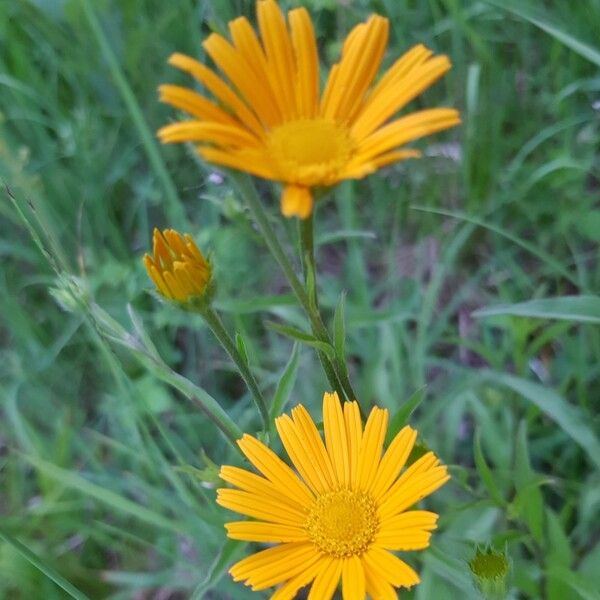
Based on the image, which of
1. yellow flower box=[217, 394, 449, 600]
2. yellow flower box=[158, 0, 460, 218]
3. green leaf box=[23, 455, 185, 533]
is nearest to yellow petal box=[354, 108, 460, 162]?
yellow flower box=[158, 0, 460, 218]

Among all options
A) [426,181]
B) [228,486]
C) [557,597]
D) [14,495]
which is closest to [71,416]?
[14,495]

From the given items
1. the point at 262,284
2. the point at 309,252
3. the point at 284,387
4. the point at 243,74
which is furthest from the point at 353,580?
the point at 262,284

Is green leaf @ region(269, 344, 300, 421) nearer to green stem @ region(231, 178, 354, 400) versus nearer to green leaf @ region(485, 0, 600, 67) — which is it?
green stem @ region(231, 178, 354, 400)

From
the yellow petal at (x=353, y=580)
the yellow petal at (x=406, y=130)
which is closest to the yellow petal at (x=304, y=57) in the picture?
the yellow petal at (x=406, y=130)

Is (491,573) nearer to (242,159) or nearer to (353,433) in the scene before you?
(353,433)

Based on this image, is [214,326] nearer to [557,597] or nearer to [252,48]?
[252,48]

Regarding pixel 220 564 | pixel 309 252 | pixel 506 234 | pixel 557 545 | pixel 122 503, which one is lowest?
pixel 557 545
